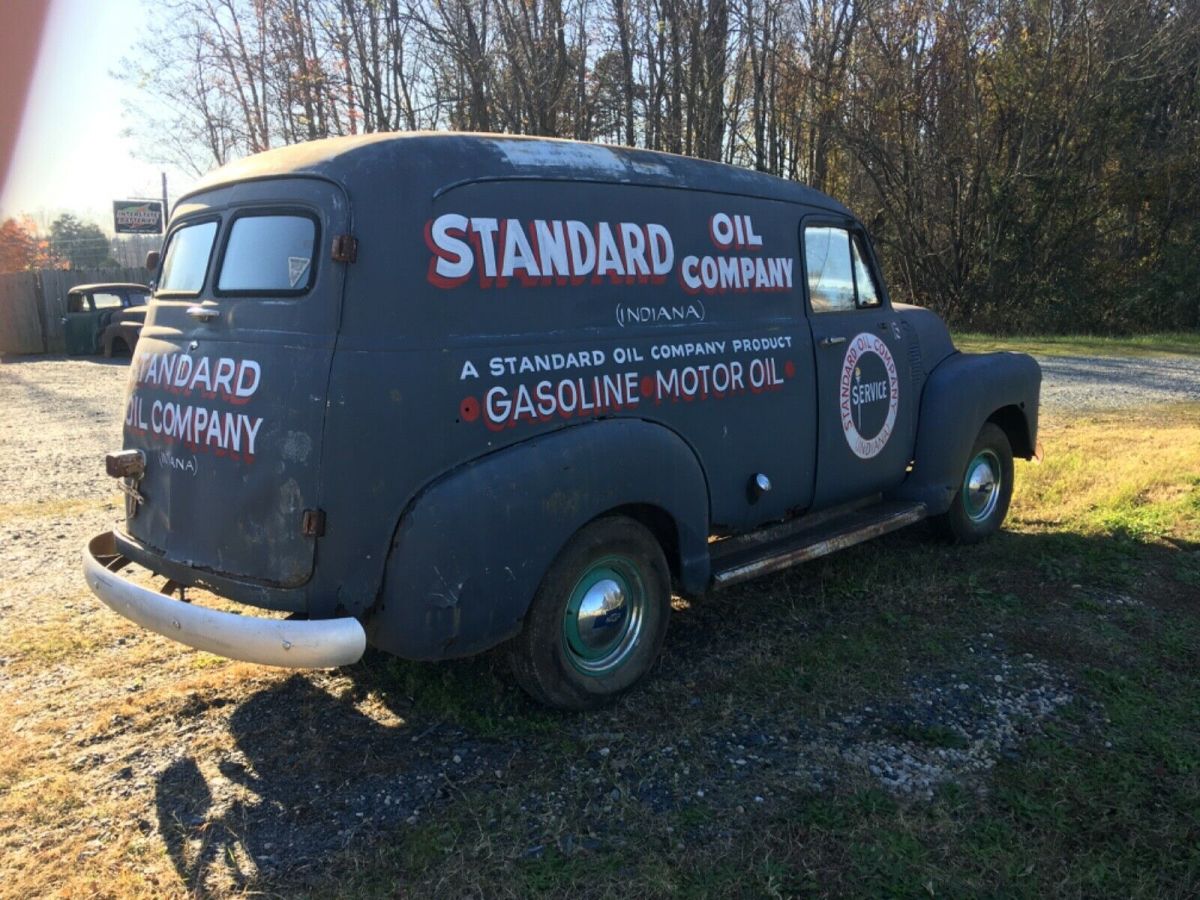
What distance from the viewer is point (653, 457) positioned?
12.6ft

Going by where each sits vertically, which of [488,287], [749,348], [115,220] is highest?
[115,220]

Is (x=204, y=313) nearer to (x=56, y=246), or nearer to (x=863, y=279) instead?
(x=863, y=279)

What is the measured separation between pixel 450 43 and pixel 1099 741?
18.4 meters

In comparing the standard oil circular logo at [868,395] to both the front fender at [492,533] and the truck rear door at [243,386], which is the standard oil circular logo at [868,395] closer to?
the front fender at [492,533]

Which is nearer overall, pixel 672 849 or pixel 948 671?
pixel 672 849

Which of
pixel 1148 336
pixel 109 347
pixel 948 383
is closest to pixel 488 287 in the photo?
pixel 948 383

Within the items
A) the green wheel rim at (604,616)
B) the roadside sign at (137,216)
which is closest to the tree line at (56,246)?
the roadside sign at (137,216)

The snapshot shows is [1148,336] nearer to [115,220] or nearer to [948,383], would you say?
[948,383]

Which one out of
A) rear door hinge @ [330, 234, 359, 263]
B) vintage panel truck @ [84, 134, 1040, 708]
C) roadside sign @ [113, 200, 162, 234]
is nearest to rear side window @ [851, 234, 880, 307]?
vintage panel truck @ [84, 134, 1040, 708]

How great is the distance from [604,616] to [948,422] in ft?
8.96

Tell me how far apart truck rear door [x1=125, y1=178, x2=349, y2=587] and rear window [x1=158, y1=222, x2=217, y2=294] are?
0.04 ft

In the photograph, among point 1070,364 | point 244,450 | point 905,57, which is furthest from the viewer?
point 905,57

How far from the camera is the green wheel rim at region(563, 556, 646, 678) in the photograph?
377cm

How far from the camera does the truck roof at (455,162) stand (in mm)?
3393
